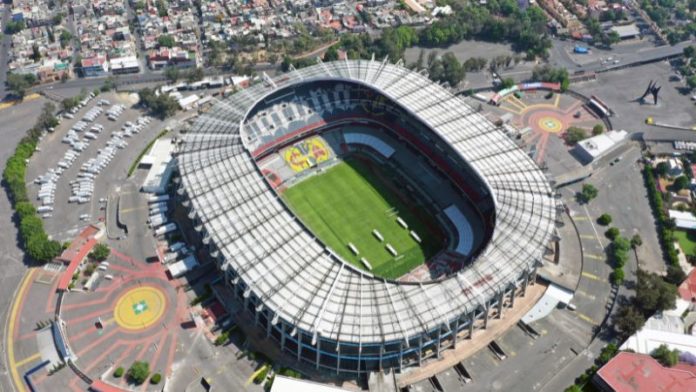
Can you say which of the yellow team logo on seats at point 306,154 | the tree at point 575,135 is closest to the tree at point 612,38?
the tree at point 575,135

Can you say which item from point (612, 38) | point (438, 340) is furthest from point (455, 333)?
point (612, 38)

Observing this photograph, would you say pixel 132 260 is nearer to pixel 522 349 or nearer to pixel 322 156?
pixel 322 156

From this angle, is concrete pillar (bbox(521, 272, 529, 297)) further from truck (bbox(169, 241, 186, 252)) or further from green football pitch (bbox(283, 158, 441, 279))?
truck (bbox(169, 241, 186, 252))

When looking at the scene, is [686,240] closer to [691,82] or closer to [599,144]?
[599,144]

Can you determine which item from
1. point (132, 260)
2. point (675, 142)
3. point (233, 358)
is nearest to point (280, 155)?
point (132, 260)

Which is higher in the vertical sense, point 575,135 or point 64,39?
point 64,39

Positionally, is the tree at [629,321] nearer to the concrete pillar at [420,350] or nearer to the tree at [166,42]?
the concrete pillar at [420,350]

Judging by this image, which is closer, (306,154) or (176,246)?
(176,246)
